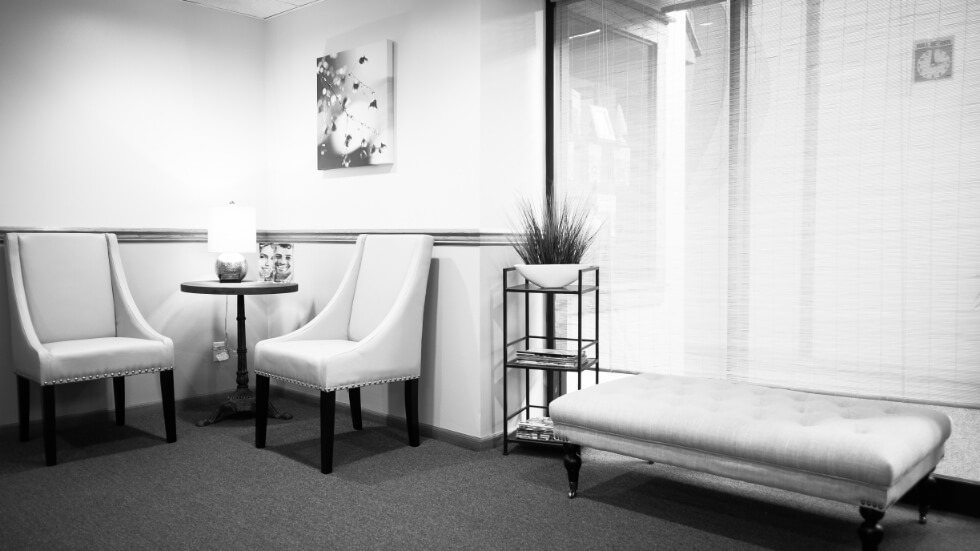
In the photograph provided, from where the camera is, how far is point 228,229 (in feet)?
11.8

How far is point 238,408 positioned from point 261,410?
571mm

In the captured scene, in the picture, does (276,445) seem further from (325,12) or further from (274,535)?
(325,12)

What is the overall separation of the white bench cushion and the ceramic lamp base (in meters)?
1.96

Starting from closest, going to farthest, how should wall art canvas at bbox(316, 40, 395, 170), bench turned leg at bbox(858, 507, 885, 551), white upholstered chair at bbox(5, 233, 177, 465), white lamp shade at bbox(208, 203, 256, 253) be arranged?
1. bench turned leg at bbox(858, 507, 885, 551)
2. white upholstered chair at bbox(5, 233, 177, 465)
3. wall art canvas at bbox(316, 40, 395, 170)
4. white lamp shade at bbox(208, 203, 256, 253)

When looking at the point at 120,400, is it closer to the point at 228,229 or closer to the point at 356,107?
the point at 228,229

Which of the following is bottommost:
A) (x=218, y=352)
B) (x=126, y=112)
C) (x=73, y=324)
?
(x=218, y=352)

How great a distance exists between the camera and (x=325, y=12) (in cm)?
383

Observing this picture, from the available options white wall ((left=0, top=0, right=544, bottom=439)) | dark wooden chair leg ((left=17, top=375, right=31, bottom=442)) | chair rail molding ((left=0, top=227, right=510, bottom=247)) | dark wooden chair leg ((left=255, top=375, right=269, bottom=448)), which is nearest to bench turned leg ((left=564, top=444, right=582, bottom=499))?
white wall ((left=0, top=0, right=544, bottom=439))

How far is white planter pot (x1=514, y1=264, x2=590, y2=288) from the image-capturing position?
300 cm

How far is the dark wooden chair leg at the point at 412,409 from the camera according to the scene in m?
3.20

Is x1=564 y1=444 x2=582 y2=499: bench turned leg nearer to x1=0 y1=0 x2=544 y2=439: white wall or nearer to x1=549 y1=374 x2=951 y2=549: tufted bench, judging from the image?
x1=549 y1=374 x2=951 y2=549: tufted bench

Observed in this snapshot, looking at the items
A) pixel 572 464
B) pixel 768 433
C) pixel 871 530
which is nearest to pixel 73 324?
pixel 572 464

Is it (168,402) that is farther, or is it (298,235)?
(298,235)

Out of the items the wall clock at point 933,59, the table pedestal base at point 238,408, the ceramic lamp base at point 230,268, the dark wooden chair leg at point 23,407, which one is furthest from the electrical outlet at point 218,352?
the wall clock at point 933,59
